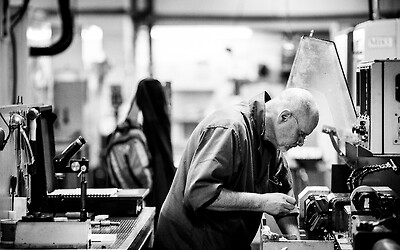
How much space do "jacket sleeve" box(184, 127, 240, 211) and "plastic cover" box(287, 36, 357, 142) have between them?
2.49ft

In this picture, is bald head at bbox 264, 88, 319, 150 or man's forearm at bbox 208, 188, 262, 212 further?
bald head at bbox 264, 88, 319, 150

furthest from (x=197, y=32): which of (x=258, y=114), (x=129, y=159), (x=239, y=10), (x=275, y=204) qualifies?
(x=275, y=204)

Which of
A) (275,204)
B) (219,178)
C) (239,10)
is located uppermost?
(239,10)

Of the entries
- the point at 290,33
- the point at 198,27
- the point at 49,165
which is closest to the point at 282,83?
the point at 290,33

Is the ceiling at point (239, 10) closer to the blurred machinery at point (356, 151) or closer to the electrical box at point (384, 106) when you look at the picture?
the blurred machinery at point (356, 151)

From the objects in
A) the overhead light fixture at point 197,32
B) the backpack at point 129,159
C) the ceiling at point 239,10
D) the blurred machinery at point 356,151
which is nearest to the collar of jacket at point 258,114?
the blurred machinery at point 356,151

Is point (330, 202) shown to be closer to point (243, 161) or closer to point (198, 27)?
point (243, 161)

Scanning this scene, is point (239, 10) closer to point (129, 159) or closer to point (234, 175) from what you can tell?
point (129, 159)

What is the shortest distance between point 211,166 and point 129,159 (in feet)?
6.36

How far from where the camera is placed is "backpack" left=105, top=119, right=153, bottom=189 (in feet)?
15.3

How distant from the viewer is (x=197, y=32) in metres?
8.71

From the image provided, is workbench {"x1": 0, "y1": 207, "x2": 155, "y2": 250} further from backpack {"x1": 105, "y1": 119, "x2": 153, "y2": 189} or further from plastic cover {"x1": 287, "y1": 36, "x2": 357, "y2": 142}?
backpack {"x1": 105, "y1": 119, "x2": 153, "y2": 189}

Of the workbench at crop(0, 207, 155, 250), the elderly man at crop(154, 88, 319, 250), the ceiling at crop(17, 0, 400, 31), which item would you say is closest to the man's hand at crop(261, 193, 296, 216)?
the elderly man at crop(154, 88, 319, 250)

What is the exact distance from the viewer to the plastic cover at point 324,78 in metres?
3.44
